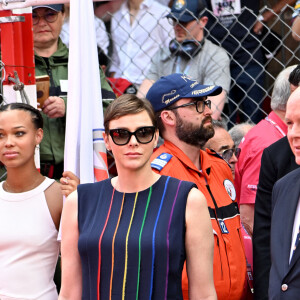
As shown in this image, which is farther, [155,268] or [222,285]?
[222,285]

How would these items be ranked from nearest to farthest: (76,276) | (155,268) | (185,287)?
(155,268), (76,276), (185,287)

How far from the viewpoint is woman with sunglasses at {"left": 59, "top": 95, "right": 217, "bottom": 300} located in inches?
103

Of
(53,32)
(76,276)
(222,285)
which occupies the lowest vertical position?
(222,285)

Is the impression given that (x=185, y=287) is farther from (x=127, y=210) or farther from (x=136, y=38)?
(x=136, y=38)

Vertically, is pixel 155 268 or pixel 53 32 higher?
pixel 53 32

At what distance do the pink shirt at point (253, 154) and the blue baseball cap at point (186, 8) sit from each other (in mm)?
1576

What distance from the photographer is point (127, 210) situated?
2.73m

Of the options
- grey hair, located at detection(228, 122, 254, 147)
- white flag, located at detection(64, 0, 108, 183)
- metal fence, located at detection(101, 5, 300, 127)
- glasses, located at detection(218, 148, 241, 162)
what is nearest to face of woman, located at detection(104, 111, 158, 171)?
white flag, located at detection(64, 0, 108, 183)

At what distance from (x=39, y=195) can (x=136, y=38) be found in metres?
2.91

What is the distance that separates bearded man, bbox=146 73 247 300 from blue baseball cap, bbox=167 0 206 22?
5.55 feet

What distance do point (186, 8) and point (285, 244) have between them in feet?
10.0

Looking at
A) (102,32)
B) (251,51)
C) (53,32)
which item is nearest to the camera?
(53,32)

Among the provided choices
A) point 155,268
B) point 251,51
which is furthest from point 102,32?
point 155,268

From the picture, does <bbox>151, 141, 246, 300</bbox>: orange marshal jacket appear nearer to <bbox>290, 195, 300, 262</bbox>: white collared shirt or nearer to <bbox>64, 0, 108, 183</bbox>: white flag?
<bbox>64, 0, 108, 183</bbox>: white flag
